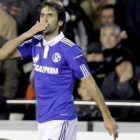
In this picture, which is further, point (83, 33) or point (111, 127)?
point (83, 33)

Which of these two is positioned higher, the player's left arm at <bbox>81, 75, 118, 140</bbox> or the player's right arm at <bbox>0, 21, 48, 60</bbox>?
the player's right arm at <bbox>0, 21, 48, 60</bbox>

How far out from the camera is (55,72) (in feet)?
18.8

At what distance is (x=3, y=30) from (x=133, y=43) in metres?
1.71

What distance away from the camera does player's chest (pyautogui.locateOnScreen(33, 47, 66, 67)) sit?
18.7ft

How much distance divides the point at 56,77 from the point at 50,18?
48cm

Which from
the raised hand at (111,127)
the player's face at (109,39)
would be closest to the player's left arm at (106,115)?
the raised hand at (111,127)

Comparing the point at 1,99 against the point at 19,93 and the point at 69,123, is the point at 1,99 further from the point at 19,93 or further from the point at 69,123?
the point at 69,123

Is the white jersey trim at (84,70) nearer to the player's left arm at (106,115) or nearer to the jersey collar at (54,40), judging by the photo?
the player's left arm at (106,115)

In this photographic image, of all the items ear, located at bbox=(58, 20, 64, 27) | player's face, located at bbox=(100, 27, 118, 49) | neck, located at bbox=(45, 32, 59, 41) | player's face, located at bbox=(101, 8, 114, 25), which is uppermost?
player's face, located at bbox=(101, 8, 114, 25)

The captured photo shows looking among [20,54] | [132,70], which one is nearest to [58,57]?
[20,54]

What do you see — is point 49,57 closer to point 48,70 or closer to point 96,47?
point 48,70

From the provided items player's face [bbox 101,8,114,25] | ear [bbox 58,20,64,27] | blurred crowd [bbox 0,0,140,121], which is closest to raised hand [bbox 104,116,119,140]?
ear [bbox 58,20,64,27]

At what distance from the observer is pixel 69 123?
580 cm

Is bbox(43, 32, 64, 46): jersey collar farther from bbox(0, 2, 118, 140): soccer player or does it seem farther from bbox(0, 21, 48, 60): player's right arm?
bbox(0, 21, 48, 60): player's right arm
